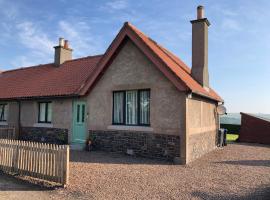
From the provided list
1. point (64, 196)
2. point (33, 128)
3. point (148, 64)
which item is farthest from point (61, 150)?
point (33, 128)

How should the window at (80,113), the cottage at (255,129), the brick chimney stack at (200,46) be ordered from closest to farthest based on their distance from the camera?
the brick chimney stack at (200,46) → the window at (80,113) → the cottage at (255,129)

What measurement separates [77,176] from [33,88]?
11325 mm

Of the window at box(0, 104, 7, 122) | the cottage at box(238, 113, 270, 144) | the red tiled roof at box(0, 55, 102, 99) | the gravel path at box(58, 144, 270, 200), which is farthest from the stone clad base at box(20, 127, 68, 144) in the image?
the cottage at box(238, 113, 270, 144)

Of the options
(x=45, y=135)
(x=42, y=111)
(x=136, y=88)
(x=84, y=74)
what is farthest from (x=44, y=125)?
(x=136, y=88)

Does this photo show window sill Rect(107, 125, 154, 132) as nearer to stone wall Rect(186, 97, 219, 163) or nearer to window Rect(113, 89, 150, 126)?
window Rect(113, 89, 150, 126)

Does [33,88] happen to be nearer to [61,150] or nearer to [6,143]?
[6,143]

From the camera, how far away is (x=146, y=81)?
13000mm

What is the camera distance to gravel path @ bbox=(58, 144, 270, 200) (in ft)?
24.9

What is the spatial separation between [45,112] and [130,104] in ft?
22.1

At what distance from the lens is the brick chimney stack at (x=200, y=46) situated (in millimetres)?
A: 15430

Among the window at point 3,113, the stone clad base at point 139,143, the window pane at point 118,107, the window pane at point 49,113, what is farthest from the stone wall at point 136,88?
the window at point 3,113

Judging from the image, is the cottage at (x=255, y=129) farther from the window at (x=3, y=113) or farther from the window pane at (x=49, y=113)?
the window at (x=3, y=113)

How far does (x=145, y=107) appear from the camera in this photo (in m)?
13.2

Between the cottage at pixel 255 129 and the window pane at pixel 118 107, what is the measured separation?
13564 mm
